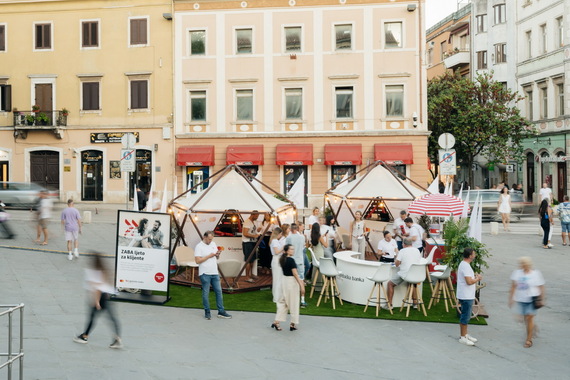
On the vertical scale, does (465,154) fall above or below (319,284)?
above

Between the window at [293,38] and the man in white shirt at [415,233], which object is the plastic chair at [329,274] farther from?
the window at [293,38]

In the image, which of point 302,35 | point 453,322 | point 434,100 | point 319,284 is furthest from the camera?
point 434,100

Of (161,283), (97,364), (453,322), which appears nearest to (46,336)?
(97,364)

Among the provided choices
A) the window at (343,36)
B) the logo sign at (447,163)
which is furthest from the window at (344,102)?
the logo sign at (447,163)

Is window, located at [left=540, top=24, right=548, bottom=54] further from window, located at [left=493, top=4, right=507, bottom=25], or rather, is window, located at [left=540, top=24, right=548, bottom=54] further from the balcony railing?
the balcony railing

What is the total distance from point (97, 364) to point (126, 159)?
13307mm

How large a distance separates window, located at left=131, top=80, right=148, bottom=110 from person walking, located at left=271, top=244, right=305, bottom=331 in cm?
2578

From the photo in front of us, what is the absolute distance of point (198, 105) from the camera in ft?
113

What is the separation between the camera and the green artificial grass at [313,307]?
1217cm

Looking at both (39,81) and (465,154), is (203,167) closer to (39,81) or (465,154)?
(39,81)

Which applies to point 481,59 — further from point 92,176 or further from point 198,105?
point 92,176

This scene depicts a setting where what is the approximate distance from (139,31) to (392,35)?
14.0 metres

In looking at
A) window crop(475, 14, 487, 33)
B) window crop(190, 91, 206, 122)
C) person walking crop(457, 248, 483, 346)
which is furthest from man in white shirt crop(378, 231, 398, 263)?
window crop(475, 14, 487, 33)

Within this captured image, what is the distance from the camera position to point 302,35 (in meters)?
33.9
